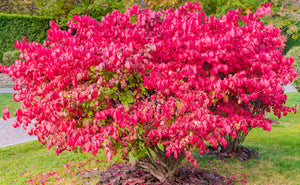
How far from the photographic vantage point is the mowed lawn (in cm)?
524

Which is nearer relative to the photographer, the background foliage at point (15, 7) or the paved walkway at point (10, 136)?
the paved walkway at point (10, 136)

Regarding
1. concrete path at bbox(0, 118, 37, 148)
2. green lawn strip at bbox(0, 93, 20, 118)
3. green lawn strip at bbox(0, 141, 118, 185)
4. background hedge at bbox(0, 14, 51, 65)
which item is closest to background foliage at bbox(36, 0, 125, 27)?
background hedge at bbox(0, 14, 51, 65)

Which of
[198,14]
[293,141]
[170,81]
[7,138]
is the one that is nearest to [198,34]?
[198,14]

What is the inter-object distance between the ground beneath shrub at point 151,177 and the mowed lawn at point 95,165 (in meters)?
0.24

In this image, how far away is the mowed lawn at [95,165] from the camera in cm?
524

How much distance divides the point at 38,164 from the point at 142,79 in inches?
158

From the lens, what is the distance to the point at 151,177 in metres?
4.82

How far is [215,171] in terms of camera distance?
5.48 m

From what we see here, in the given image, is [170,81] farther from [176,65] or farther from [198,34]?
[198,34]

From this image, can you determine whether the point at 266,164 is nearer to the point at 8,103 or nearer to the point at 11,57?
the point at 8,103

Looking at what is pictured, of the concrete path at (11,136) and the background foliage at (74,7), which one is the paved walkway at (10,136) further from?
the background foliage at (74,7)

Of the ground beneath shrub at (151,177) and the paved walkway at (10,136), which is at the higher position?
the paved walkway at (10,136)

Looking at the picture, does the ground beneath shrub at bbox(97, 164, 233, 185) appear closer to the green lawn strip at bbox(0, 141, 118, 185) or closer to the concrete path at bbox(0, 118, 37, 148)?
the green lawn strip at bbox(0, 141, 118, 185)

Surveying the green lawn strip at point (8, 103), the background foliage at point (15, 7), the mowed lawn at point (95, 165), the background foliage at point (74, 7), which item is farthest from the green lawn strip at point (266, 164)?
the background foliage at point (15, 7)
